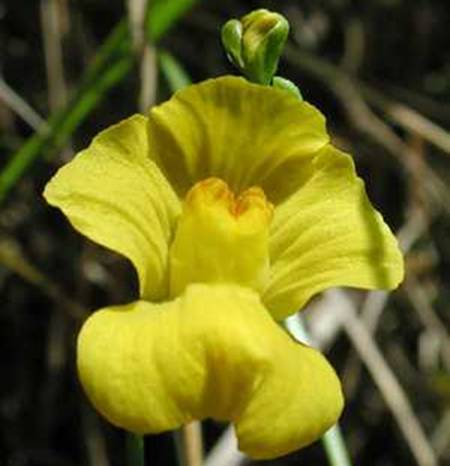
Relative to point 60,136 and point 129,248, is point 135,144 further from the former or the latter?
point 60,136

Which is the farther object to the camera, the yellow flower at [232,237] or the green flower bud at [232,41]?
the green flower bud at [232,41]

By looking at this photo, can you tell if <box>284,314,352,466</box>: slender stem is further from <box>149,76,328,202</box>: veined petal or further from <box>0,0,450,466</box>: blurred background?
<box>0,0,450,466</box>: blurred background

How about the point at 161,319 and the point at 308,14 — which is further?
the point at 308,14

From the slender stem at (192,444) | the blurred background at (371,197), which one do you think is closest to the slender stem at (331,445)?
the slender stem at (192,444)

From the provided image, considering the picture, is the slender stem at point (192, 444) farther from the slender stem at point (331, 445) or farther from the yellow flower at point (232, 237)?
the yellow flower at point (232, 237)

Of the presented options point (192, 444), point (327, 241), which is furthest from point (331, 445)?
point (327, 241)

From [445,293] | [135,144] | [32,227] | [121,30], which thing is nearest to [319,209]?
[135,144]

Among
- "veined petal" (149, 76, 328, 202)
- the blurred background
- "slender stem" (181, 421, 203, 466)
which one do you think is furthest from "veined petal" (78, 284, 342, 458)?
the blurred background
